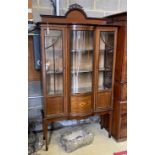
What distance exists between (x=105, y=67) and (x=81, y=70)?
1.17 ft

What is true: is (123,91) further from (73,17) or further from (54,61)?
(73,17)

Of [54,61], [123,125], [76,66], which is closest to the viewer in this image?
[54,61]

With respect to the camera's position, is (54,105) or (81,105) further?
(81,105)

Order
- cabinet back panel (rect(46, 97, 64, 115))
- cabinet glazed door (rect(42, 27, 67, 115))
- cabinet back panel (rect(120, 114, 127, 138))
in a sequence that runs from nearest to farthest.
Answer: cabinet glazed door (rect(42, 27, 67, 115))
cabinet back panel (rect(46, 97, 64, 115))
cabinet back panel (rect(120, 114, 127, 138))

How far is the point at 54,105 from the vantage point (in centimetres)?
224

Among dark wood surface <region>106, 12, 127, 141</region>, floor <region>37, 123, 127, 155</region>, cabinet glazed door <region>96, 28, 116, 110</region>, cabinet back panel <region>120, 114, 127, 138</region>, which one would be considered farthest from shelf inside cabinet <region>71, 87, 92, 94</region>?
floor <region>37, 123, 127, 155</region>

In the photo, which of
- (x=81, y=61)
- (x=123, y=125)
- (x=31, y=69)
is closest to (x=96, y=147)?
(x=123, y=125)

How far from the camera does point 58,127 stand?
2.84m

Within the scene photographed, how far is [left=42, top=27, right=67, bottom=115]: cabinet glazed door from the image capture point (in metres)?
2.08

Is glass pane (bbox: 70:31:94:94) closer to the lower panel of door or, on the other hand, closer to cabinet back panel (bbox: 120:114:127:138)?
→ the lower panel of door
